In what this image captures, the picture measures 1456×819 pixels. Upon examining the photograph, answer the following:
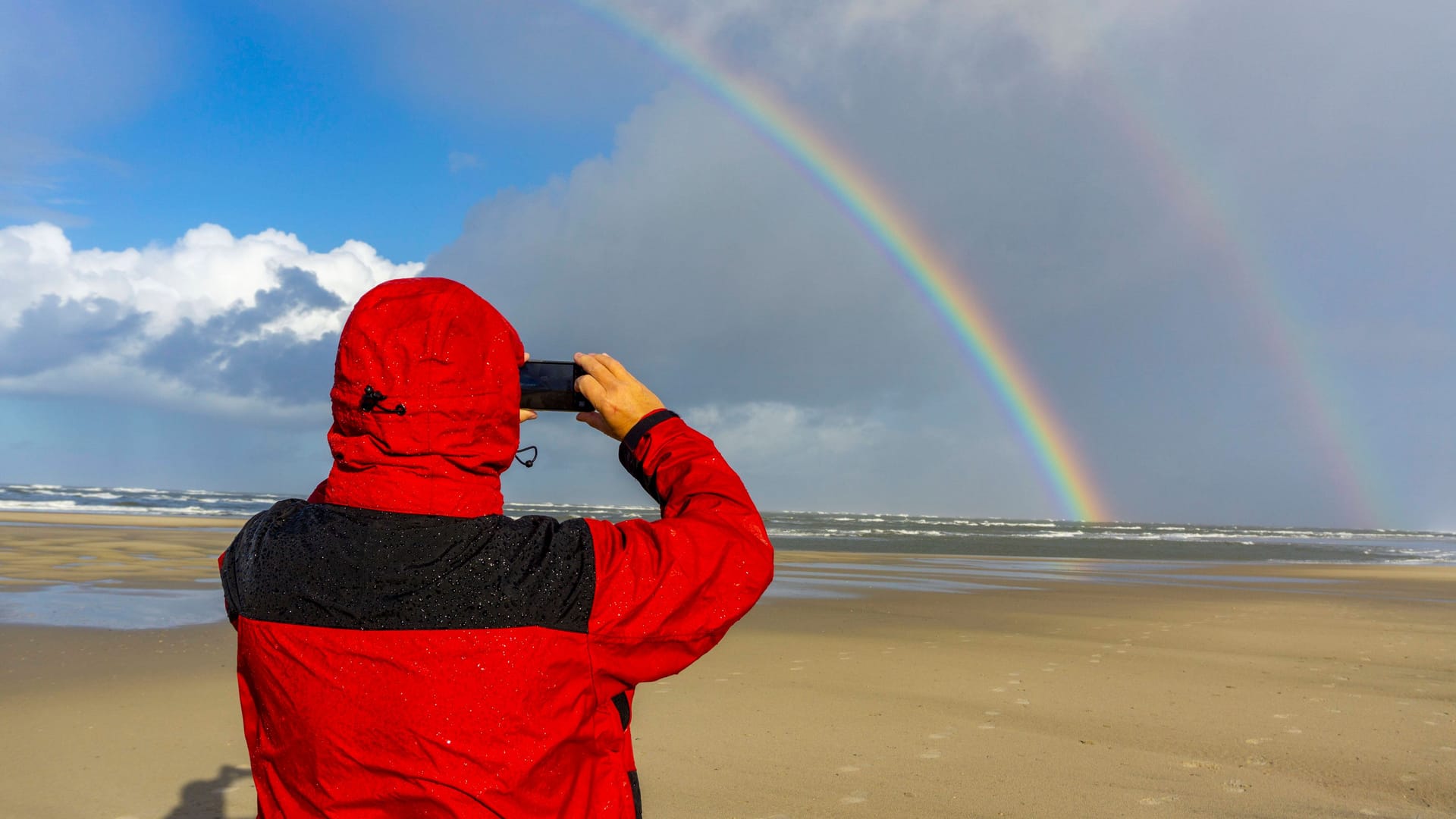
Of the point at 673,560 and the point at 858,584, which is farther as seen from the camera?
the point at 858,584

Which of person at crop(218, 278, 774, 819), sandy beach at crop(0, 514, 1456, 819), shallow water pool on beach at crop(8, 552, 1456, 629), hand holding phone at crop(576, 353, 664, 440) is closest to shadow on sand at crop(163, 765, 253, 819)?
sandy beach at crop(0, 514, 1456, 819)

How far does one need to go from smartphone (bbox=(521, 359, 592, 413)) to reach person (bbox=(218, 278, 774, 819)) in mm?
138

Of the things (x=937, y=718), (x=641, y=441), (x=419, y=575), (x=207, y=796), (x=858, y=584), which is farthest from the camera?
(x=858, y=584)

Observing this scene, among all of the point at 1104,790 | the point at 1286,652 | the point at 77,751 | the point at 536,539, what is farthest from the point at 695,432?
the point at 1286,652

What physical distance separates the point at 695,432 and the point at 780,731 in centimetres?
522

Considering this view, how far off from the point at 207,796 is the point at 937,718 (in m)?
4.62

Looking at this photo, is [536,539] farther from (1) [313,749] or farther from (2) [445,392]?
(1) [313,749]

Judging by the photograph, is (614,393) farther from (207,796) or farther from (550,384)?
(207,796)

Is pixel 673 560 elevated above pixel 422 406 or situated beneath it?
situated beneath

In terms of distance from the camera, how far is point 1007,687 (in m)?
8.03

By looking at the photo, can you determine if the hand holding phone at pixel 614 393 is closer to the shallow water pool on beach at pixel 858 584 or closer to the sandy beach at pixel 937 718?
the sandy beach at pixel 937 718

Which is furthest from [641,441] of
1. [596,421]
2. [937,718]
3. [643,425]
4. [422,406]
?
[937,718]

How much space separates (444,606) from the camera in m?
1.36

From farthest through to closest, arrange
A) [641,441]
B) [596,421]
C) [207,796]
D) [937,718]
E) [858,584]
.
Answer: [858,584], [937,718], [207,796], [596,421], [641,441]
